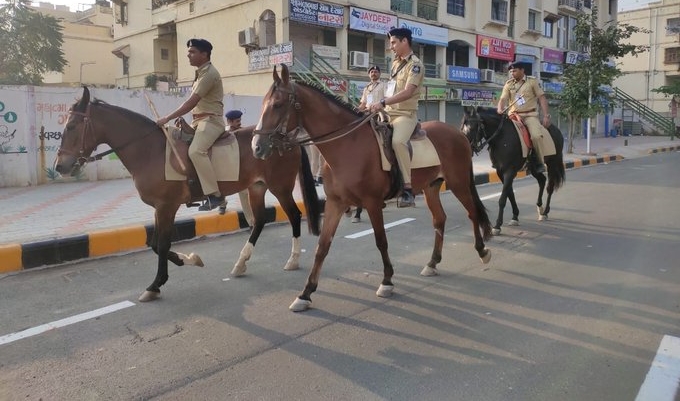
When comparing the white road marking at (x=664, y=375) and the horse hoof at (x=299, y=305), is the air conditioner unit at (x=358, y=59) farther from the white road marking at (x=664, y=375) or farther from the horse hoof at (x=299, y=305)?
the white road marking at (x=664, y=375)

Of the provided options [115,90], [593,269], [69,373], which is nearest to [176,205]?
[69,373]

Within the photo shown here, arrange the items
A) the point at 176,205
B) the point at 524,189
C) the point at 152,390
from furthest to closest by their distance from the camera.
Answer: the point at 524,189, the point at 176,205, the point at 152,390

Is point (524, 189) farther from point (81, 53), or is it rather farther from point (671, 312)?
point (81, 53)

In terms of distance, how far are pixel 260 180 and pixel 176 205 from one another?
1.05 metres

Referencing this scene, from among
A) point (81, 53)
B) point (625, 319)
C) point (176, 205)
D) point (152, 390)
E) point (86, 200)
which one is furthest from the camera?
point (81, 53)

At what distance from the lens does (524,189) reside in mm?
12711

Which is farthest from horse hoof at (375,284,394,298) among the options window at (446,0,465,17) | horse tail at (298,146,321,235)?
window at (446,0,465,17)

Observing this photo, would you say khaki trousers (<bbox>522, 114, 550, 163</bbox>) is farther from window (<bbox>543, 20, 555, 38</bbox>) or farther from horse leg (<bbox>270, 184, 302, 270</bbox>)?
window (<bbox>543, 20, 555, 38</bbox>)

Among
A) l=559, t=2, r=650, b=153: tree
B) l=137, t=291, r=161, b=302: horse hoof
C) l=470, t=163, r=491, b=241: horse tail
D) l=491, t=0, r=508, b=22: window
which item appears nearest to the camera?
l=137, t=291, r=161, b=302: horse hoof

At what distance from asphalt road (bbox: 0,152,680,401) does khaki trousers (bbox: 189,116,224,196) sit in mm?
1034

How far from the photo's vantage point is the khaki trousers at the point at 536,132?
8516 mm

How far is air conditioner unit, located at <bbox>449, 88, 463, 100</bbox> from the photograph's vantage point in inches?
1105

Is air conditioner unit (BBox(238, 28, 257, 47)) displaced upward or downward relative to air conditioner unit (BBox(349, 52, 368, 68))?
upward

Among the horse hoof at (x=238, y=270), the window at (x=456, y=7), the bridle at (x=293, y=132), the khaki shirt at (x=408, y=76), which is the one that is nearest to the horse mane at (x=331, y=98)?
the bridle at (x=293, y=132)
